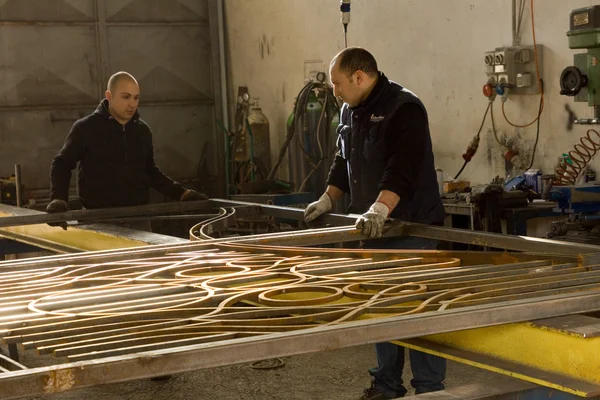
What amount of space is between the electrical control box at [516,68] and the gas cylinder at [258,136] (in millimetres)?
3328

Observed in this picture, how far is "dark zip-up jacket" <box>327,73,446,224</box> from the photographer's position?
368 cm

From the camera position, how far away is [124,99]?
5.36 m

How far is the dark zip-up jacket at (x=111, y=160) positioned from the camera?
212 inches

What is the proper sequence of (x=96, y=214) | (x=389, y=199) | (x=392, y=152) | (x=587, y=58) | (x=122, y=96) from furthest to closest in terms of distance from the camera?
(x=122, y=96) < (x=587, y=58) < (x=96, y=214) < (x=392, y=152) < (x=389, y=199)

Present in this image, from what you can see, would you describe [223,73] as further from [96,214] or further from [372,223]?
[372,223]

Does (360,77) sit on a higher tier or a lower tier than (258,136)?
higher

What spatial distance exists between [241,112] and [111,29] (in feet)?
5.09

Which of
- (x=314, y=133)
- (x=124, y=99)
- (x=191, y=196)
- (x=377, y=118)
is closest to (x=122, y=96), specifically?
(x=124, y=99)

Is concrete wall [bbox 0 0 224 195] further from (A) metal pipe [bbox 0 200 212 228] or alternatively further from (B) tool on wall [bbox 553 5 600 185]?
(B) tool on wall [bbox 553 5 600 185]

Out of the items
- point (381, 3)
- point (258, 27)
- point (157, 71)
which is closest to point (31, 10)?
point (157, 71)

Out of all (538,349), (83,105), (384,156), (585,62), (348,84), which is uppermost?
(83,105)

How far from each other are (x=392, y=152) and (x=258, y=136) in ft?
17.0

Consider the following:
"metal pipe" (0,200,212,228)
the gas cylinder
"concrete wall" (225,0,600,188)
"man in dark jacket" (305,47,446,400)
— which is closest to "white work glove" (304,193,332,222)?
"man in dark jacket" (305,47,446,400)

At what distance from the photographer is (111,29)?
925 centimetres
